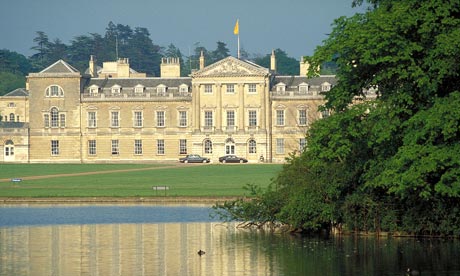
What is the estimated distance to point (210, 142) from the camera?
107 m

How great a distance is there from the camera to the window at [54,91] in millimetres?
107875

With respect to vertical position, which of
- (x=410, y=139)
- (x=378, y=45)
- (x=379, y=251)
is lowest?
(x=379, y=251)

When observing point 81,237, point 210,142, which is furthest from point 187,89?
point 81,237

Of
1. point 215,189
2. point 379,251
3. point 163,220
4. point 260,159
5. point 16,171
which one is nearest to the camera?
point 379,251

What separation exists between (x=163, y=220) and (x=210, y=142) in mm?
62331

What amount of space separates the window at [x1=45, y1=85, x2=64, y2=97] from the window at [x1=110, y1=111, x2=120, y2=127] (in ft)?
14.3

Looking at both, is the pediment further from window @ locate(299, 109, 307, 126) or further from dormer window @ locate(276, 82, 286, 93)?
window @ locate(299, 109, 307, 126)

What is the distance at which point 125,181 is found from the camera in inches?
2707

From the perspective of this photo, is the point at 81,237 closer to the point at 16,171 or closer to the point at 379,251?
the point at 379,251

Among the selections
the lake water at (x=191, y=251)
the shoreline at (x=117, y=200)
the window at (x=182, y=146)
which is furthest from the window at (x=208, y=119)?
the lake water at (x=191, y=251)

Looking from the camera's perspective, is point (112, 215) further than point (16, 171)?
No

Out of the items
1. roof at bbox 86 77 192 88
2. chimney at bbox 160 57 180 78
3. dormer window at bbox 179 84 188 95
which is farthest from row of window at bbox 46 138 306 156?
chimney at bbox 160 57 180 78

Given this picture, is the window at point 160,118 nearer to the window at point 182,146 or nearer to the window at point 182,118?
the window at point 182,118

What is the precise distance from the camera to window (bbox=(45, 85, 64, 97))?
354 ft
